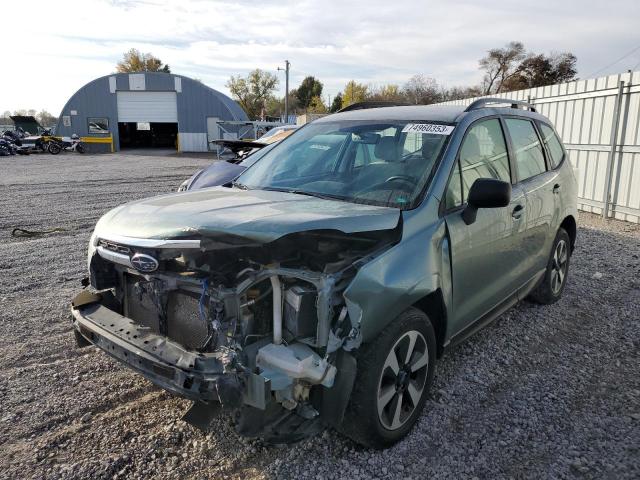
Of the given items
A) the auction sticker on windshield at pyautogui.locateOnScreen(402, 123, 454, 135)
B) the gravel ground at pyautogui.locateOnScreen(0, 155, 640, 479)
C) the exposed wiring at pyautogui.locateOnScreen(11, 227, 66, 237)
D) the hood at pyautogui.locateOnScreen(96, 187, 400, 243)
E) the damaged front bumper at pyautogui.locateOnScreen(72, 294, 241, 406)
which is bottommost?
the gravel ground at pyautogui.locateOnScreen(0, 155, 640, 479)

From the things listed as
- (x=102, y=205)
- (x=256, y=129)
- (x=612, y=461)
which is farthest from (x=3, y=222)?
(x=256, y=129)

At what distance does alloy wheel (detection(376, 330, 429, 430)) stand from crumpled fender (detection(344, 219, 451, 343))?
0.24 m

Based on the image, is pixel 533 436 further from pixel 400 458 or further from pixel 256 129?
pixel 256 129

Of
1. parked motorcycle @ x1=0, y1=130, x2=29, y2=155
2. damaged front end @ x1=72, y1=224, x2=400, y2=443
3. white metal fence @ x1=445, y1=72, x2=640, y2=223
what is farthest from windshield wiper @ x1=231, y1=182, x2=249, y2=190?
parked motorcycle @ x1=0, y1=130, x2=29, y2=155

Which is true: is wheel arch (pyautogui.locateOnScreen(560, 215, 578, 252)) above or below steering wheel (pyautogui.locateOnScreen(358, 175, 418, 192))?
below

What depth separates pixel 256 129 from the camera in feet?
102

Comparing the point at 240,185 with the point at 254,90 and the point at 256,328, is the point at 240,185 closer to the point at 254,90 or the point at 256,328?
the point at 256,328

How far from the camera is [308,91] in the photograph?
276ft

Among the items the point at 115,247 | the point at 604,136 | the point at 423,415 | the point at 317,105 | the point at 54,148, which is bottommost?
the point at 423,415

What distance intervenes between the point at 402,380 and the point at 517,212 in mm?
1748

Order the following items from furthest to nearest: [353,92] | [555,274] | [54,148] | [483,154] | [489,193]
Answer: [353,92], [54,148], [555,274], [483,154], [489,193]

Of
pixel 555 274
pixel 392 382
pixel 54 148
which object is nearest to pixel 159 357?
pixel 392 382

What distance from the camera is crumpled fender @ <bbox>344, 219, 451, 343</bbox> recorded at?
245 centimetres

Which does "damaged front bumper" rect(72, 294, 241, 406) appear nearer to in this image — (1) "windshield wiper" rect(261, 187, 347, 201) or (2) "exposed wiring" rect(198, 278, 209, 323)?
(2) "exposed wiring" rect(198, 278, 209, 323)
